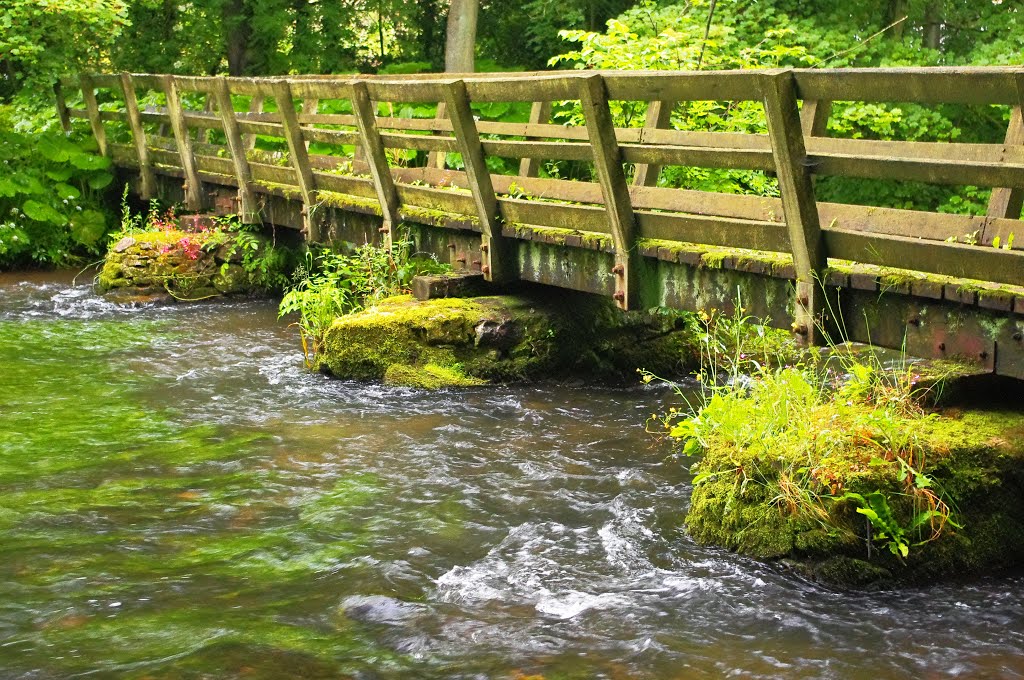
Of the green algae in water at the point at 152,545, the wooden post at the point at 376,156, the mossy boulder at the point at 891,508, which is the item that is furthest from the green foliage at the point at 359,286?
the mossy boulder at the point at 891,508

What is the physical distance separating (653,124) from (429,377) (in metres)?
2.62

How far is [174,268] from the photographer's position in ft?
42.5

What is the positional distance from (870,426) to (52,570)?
3924mm

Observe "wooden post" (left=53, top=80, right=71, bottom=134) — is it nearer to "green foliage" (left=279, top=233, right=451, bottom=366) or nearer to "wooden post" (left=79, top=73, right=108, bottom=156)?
"wooden post" (left=79, top=73, right=108, bottom=156)

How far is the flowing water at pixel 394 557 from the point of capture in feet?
15.4

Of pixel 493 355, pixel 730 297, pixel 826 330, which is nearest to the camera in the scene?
pixel 826 330

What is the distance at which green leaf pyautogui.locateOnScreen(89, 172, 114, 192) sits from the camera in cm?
1578

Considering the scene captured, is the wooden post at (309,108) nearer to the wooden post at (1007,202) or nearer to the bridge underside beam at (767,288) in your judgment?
the bridge underside beam at (767,288)

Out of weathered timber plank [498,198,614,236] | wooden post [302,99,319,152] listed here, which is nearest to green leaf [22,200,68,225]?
wooden post [302,99,319,152]

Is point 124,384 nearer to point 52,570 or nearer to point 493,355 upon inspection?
point 493,355

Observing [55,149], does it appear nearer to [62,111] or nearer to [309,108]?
[62,111]

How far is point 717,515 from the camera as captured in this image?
585 cm

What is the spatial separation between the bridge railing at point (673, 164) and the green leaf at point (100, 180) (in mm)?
4169

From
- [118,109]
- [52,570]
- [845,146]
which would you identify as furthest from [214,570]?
[118,109]
